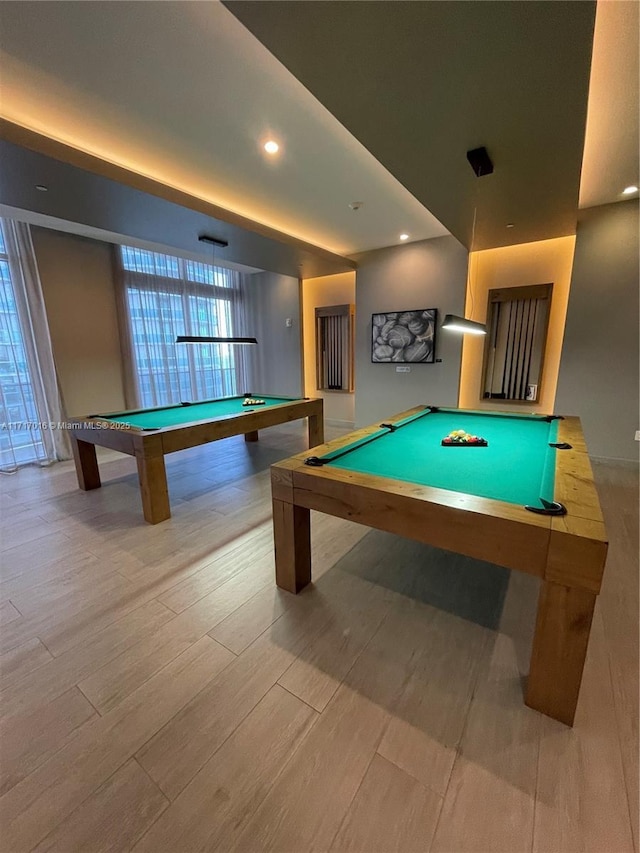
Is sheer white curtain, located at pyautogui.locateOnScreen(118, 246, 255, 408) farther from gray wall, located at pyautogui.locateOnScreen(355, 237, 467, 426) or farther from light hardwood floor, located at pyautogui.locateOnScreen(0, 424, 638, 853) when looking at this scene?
light hardwood floor, located at pyautogui.locateOnScreen(0, 424, 638, 853)

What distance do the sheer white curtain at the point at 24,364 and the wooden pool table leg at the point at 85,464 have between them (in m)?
1.34

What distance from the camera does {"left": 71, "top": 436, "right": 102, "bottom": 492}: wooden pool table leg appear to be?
10.3 ft

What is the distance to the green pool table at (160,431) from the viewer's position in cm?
256

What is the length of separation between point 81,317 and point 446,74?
4618 mm

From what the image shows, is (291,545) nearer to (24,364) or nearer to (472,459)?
(472,459)

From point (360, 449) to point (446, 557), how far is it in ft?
2.88

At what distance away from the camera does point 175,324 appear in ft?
17.7

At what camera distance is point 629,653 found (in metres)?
1.48

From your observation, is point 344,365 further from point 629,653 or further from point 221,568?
point 629,653

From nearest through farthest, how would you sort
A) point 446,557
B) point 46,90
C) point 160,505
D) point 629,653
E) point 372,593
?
point 629,653 < point 372,593 < point 46,90 < point 446,557 < point 160,505

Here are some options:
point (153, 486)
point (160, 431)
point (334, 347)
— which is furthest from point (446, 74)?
point (334, 347)

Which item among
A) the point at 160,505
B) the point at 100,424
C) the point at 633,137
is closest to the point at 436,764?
the point at 160,505

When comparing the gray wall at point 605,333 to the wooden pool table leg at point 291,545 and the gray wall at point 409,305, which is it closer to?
the gray wall at point 409,305

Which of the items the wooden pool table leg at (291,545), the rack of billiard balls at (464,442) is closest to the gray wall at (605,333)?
the rack of billiard balls at (464,442)
